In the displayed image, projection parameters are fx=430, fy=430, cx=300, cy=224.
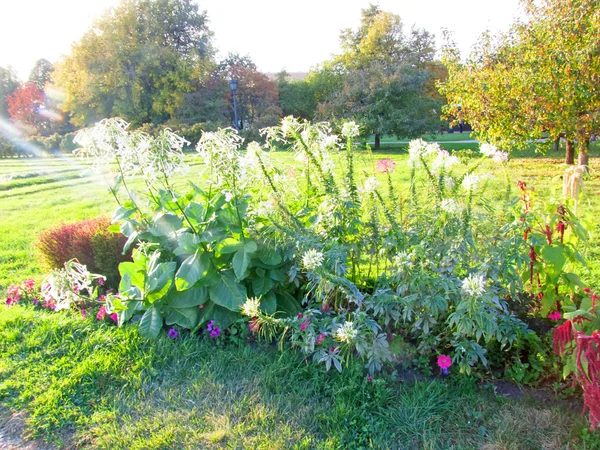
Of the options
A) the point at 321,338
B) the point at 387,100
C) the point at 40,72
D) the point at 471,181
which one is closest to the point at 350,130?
the point at 471,181

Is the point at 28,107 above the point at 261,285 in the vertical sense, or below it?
above

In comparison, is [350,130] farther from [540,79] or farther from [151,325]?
[540,79]

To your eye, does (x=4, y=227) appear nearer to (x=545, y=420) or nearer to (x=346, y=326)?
(x=346, y=326)

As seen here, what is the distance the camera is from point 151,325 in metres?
3.03

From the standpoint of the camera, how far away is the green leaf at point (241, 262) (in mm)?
2729

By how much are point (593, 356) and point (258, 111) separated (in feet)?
86.0

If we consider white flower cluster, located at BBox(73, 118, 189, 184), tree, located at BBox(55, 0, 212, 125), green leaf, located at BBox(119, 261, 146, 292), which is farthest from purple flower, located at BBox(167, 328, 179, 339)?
tree, located at BBox(55, 0, 212, 125)

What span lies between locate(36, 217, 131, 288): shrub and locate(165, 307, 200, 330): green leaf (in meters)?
1.23

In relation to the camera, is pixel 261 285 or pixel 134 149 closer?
pixel 134 149

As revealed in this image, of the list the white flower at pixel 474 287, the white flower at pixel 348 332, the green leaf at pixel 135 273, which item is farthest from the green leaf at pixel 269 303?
the white flower at pixel 474 287

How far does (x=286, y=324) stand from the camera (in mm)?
2482

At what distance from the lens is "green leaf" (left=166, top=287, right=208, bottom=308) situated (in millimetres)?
2974

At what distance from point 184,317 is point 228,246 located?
2.13 feet

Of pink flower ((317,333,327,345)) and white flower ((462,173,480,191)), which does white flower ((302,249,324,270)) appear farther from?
white flower ((462,173,480,191))
